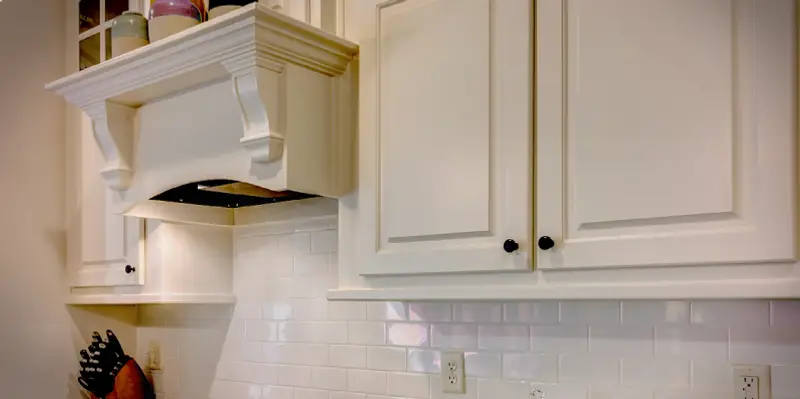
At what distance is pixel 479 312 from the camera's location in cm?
195

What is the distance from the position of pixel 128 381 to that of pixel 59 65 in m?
1.21

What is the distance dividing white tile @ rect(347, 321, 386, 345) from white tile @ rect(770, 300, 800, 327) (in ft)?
3.40

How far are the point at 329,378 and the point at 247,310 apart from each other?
1.36 feet

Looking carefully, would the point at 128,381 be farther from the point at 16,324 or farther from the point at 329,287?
the point at 329,287

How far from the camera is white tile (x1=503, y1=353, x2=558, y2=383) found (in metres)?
1.80

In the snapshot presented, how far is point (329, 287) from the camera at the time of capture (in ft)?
7.41

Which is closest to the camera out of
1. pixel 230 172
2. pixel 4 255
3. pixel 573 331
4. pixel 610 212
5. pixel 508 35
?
pixel 610 212

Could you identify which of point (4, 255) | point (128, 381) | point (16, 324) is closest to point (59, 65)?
point (4, 255)

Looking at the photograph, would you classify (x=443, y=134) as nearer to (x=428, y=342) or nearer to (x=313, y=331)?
(x=428, y=342)

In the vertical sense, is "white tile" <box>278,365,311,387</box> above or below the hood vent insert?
below

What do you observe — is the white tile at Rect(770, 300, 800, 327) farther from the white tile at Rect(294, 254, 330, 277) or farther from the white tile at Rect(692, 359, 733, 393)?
the white tile at Rect(294, 254, 330, 277)

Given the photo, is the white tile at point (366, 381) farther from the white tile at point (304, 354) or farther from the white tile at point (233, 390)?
the white tile at point (233, 390)

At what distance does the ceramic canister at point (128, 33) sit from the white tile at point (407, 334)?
1092mm

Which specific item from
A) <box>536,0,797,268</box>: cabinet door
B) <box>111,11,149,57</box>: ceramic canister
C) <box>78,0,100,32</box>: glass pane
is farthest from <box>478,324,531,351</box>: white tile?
<box>78,0,100,32</box>: glass pane
